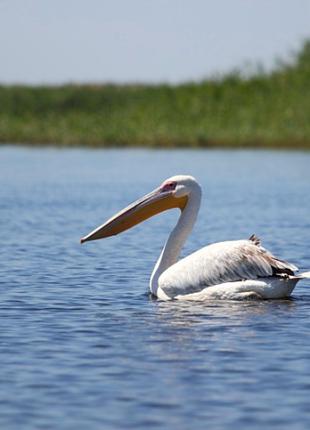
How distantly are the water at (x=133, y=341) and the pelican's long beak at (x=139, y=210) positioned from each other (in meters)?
0.44

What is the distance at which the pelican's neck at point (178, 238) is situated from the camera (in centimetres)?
887

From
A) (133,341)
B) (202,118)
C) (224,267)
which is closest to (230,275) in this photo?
(224,267)

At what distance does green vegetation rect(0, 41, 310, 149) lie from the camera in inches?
1400

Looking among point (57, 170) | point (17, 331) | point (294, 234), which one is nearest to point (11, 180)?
point (57, 170)

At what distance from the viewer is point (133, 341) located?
23.0 feet

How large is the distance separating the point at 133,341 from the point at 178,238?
7.00 ft

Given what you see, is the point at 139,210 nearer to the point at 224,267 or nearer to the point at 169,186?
the point at 169,186

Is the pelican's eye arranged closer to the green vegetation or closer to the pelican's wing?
the pelican's wing

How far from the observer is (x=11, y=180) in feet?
77.4

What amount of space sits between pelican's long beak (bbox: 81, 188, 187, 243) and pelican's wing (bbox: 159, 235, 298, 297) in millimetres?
762

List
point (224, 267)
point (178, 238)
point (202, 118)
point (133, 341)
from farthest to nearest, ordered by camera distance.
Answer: point (202, 118), point (178, 238), point (224, 267), point (133, 341)

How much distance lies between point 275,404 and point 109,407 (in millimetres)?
694

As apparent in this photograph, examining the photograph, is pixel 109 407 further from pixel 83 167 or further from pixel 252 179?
pixel 83 167

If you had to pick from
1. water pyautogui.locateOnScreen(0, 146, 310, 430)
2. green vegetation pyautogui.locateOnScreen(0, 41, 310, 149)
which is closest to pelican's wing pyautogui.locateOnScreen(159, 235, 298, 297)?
water pyautogui.locateOnScreen(0, 146, 310, 430)
